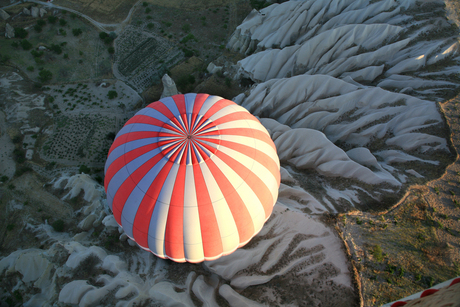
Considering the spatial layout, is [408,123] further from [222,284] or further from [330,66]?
[222,284]

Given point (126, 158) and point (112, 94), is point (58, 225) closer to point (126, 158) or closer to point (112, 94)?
point (126, 158)

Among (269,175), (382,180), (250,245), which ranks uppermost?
(269,175)

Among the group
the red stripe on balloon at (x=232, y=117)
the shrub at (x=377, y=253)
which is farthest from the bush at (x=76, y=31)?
the shrub at (x=377, y=253)

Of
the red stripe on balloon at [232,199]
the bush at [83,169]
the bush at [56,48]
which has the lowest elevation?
the bush at [83,169]

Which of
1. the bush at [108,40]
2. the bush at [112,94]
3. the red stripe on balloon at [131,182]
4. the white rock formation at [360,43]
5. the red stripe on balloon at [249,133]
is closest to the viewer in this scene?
the red stripe on balloon at [131,182]

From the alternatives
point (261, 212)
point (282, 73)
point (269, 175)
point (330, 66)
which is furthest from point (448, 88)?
point (261, 212)

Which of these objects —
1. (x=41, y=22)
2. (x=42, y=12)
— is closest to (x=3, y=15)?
(x=42, y=12)

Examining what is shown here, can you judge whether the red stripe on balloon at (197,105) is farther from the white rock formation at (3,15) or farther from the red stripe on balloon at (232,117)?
the white rock formation at (3,15)
